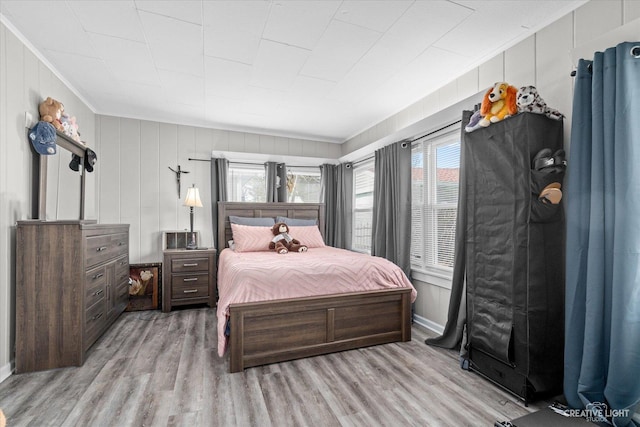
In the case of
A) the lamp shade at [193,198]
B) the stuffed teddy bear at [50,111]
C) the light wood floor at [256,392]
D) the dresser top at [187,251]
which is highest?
the stuffed teddy bear at [50,111]

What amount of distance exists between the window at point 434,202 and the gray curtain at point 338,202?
5.25ft

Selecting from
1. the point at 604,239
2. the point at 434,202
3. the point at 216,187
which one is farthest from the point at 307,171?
the point at 604,239

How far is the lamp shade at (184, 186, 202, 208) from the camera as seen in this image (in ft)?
13.2

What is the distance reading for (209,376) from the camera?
2.22 m

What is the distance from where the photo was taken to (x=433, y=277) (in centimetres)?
324

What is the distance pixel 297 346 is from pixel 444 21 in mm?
2662

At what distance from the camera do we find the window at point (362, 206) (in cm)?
466

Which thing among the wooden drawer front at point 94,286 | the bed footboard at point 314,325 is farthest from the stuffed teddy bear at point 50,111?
the bed footboard at point 314,325

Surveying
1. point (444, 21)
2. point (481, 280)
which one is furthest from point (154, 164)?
point (481, 280)

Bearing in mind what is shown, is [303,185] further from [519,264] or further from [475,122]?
[519,264]

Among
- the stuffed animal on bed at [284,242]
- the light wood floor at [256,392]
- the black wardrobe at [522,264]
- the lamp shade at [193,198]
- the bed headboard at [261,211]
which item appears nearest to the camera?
the light wood floor at [256,392]

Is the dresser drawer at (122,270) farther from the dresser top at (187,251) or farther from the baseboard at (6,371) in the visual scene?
the baseboard at (6,371)

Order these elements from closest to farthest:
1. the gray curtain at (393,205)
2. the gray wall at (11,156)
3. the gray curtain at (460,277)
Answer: the gray wall at (11,156), the gray curtain at (460,277), the gray curtain at (393,205)

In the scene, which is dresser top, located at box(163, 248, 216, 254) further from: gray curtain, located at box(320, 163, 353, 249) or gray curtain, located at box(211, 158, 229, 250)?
gray curtain, located at box(320, 163, 353, 249)
